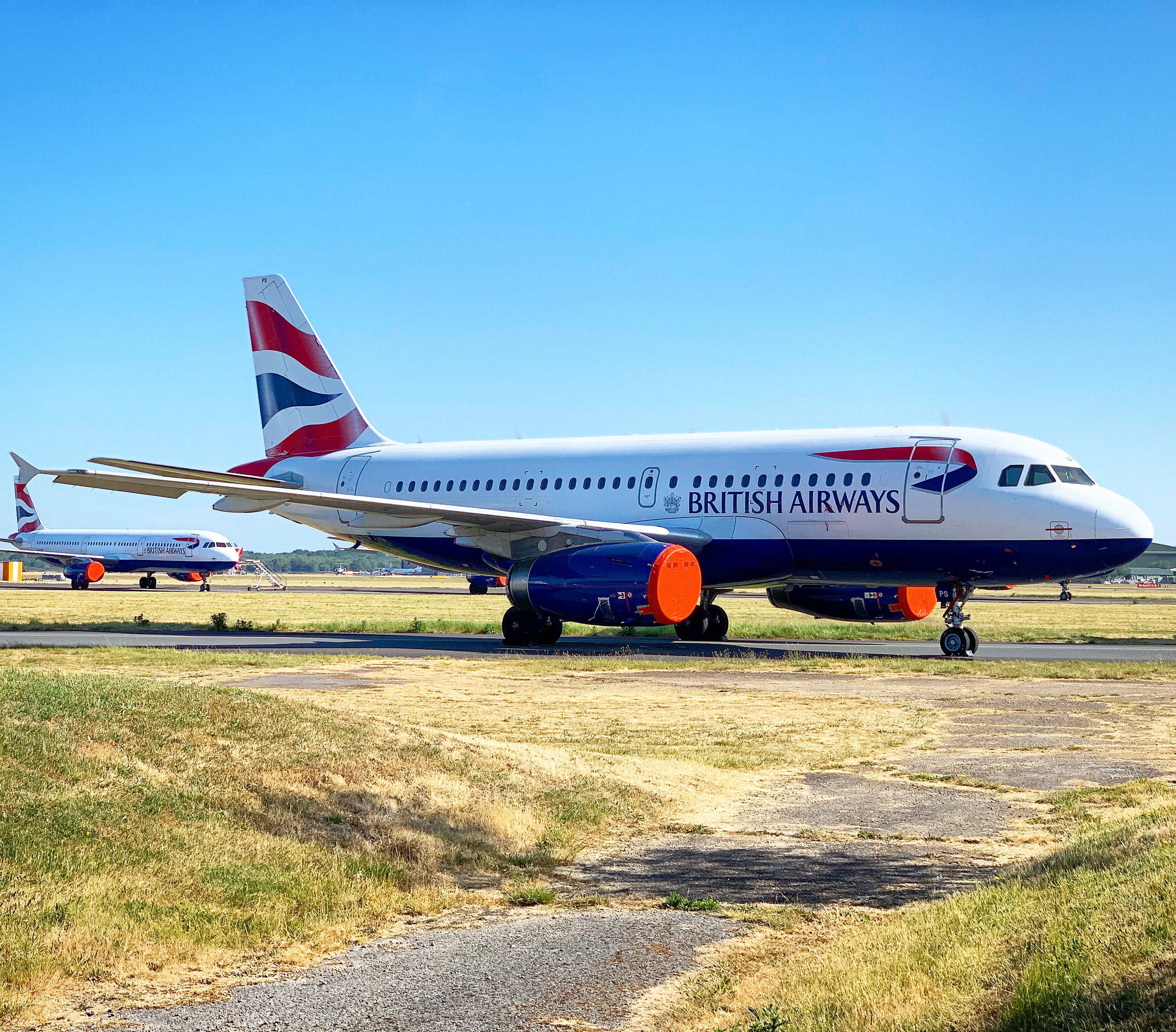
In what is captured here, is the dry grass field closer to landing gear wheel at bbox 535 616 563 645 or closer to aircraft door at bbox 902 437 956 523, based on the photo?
landing gear wheel at bbox 535 616 563 645

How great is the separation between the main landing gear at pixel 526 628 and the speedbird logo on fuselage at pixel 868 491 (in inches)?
193

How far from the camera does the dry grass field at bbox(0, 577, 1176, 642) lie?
36125mm

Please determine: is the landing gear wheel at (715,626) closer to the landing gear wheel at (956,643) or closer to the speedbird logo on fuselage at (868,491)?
the speedbird logo on fuselage at (868,491)

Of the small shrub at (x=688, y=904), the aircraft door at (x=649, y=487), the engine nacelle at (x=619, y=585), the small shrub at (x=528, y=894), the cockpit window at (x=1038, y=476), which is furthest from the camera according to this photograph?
the aircraft door at (x=649, y=487)

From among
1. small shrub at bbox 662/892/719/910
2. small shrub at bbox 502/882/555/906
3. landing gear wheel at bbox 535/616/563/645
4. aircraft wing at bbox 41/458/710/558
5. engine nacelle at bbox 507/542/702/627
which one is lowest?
landing gear wheel at bbox 535/616/563/645

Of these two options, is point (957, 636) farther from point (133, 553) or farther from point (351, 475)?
point (133, 553)

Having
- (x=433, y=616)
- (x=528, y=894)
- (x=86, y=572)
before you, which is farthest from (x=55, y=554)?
(x=528, y=894)

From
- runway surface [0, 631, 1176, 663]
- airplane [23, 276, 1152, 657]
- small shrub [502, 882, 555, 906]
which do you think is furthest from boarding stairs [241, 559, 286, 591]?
small shrub [502, 882, 555, 906]

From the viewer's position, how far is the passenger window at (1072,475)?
26.1 meters

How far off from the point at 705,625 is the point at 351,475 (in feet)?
36.4

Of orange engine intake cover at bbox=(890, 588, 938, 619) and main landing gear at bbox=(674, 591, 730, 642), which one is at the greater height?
orange engine intake cover at bbox=(890, 588, 938, 619)

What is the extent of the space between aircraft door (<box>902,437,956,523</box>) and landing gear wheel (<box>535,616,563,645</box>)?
8450 mm

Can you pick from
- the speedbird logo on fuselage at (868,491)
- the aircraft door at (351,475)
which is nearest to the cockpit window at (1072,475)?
the speedbird logo on fuselage at (868,491)

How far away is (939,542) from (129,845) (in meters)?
20.8
